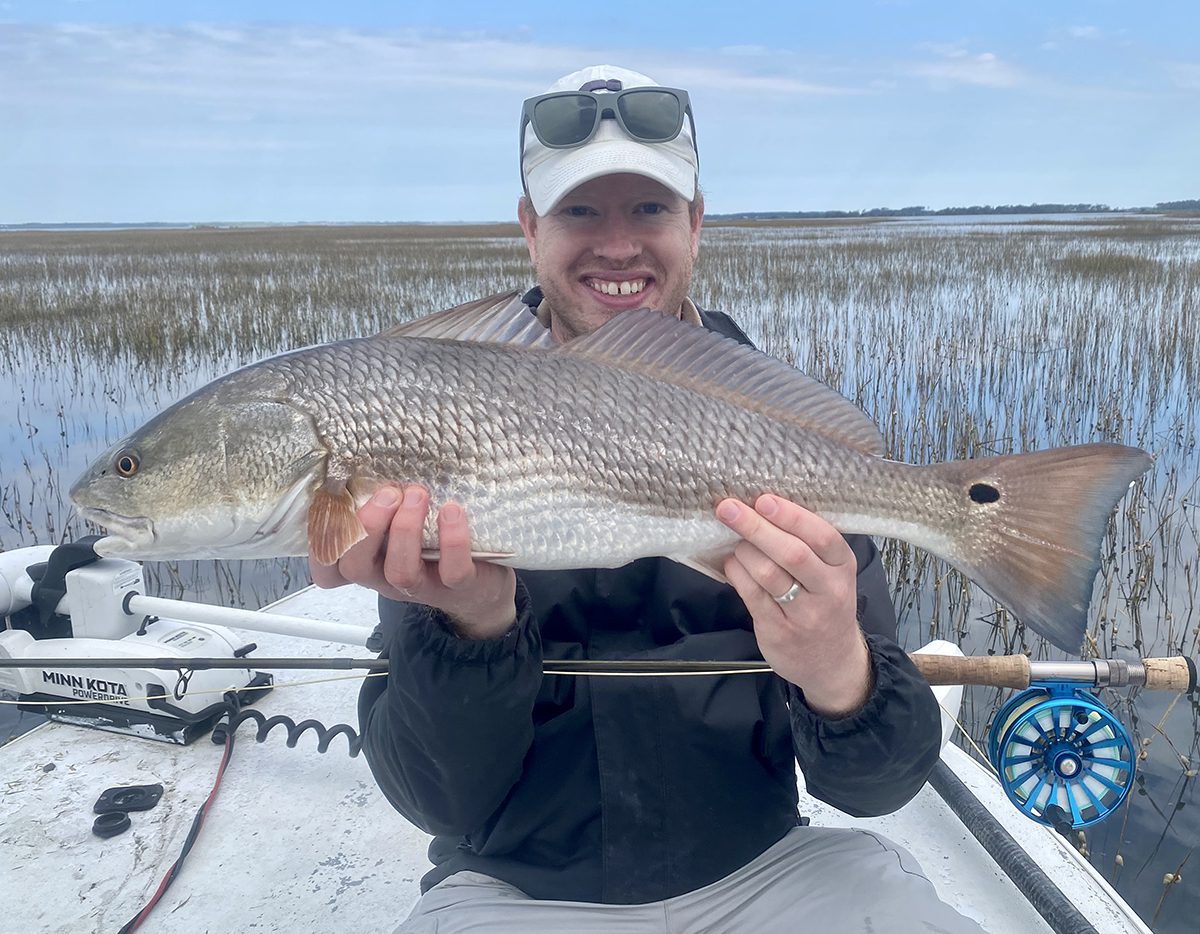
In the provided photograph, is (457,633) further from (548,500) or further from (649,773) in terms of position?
(649,773)

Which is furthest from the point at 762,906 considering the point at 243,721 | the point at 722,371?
the point at 243,721

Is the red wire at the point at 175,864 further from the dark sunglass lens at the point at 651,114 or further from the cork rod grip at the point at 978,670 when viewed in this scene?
the dark sunglass lens at the point at 651,114

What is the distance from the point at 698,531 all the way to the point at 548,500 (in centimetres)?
43

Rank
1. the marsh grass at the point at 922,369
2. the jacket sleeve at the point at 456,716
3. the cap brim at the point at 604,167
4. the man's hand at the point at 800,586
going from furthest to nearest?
1. the marsh grass at the point at 922,369
2. the cap brim at the point at 604,167
3. the jacket sleeve at the point at 456,716
4. the man's hand at the point at 800,586

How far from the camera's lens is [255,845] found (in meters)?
3.40

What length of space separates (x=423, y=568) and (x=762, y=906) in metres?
1.37

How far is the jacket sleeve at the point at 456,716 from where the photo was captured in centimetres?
236

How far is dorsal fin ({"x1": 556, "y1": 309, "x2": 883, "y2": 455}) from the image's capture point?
2.55 metres

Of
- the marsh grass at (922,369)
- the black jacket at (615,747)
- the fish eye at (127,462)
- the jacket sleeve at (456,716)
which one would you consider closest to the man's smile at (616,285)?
the black jacket at (615,747)

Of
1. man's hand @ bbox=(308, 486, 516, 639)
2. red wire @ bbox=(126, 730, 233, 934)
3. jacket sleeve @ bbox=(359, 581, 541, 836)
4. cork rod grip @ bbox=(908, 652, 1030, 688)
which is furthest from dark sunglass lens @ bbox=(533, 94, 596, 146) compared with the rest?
red wire @ bbox=(126, 730, 233, 934)

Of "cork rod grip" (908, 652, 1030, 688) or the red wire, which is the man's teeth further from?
the red wire

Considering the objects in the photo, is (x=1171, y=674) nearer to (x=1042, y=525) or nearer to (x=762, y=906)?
(x=1042, y=525)

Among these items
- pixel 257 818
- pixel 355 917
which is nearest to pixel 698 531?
pixel 355 917

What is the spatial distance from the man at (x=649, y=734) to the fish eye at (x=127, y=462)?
67 centimetres
